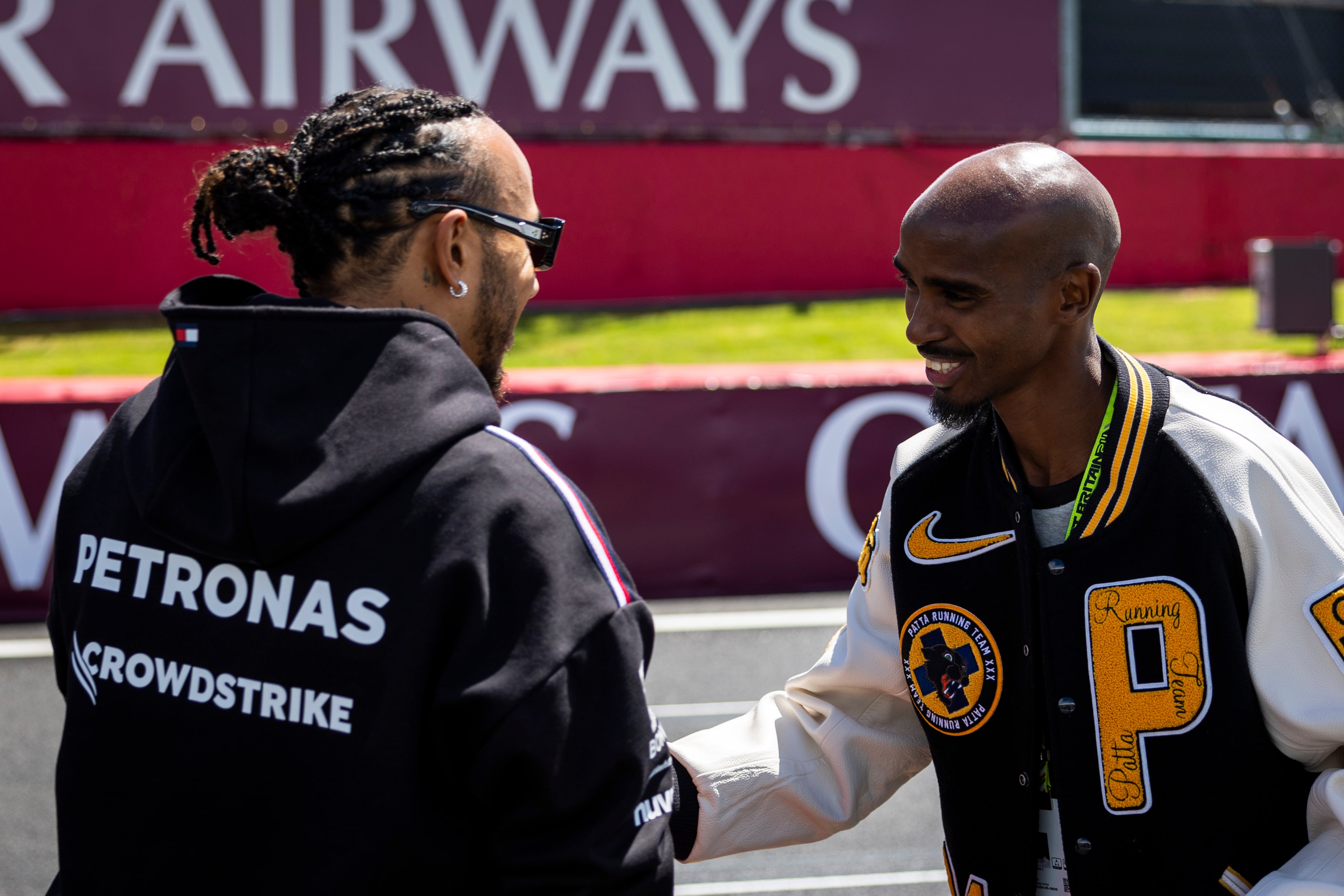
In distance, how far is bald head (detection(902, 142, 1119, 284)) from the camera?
2.06m

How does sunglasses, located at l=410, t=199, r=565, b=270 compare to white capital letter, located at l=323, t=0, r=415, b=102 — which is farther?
white capital letter, located at l=323, t=0, r=415, b=102

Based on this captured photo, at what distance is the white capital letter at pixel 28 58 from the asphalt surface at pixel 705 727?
722 centimetres

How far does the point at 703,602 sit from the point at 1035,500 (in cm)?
532

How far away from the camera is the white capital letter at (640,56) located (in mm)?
12922

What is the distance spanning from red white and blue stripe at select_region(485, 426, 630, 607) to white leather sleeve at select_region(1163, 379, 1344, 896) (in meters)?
0.99

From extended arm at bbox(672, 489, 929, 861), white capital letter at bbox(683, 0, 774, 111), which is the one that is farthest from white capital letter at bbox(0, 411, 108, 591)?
white capital letter at bbox(683, 0, 774, 111)

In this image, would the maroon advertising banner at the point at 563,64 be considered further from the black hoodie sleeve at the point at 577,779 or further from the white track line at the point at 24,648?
the black hoodie sleeve at the point at 577,779

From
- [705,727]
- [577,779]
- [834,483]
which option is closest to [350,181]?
[577,779]

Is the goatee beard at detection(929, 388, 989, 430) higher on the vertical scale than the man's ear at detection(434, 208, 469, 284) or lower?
lower

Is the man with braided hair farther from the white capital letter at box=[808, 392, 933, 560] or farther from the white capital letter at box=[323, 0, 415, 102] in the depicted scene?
the white capital letter at box=[323, 0, 415, 102]

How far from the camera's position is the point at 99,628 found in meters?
1.58

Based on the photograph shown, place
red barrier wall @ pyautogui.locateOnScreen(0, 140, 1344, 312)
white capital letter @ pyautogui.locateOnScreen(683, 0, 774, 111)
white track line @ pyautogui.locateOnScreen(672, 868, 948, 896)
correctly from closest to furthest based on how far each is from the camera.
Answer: white track line @ pyautogui.locateOnScreen(672, 868, 948, 896), red barrier wall @ pyautogui.locateOnScreen(0, 140, 1344, 312), white capital letter @ pyautogui.locateOnScreen(683, 0, 774, 111)

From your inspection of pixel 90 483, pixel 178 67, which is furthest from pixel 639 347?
pixel 90 483

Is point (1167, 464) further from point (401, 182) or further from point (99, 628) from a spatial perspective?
point (99, 628)
